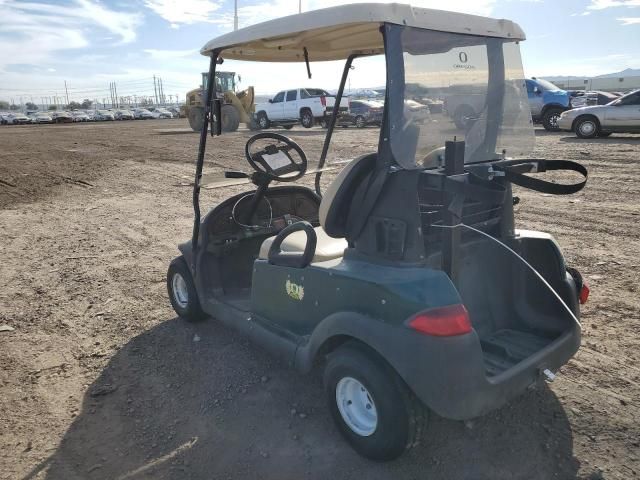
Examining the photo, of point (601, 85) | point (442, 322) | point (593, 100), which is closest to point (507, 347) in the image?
point (442, 322)

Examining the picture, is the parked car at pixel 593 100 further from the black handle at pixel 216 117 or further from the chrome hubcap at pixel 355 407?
the chrome hubcap at pixel 355 407

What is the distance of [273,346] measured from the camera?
Answer: 2.79 m

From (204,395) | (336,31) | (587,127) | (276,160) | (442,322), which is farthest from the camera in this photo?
(587,127)

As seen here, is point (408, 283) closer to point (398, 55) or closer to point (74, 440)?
point (398, 55)

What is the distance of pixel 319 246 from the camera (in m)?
2.84

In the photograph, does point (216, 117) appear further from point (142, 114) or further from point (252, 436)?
point (142, 114)

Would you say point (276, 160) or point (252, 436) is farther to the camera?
point (276, 160)

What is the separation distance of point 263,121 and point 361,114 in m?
5.08

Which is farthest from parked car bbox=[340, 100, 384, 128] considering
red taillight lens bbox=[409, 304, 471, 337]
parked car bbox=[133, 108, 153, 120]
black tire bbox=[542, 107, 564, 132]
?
parked car bbox=[133, 108, 153, 120]

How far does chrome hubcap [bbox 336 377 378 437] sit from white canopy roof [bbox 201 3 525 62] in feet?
5.32

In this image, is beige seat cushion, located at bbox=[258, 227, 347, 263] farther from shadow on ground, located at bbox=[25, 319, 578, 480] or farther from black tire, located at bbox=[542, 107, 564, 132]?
black tire, located at bbox=[542, 107, 564, 132]

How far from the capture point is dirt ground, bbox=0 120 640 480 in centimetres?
237

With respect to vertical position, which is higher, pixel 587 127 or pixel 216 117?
pixel 216 117

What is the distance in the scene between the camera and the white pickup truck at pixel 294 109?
2197 cm
